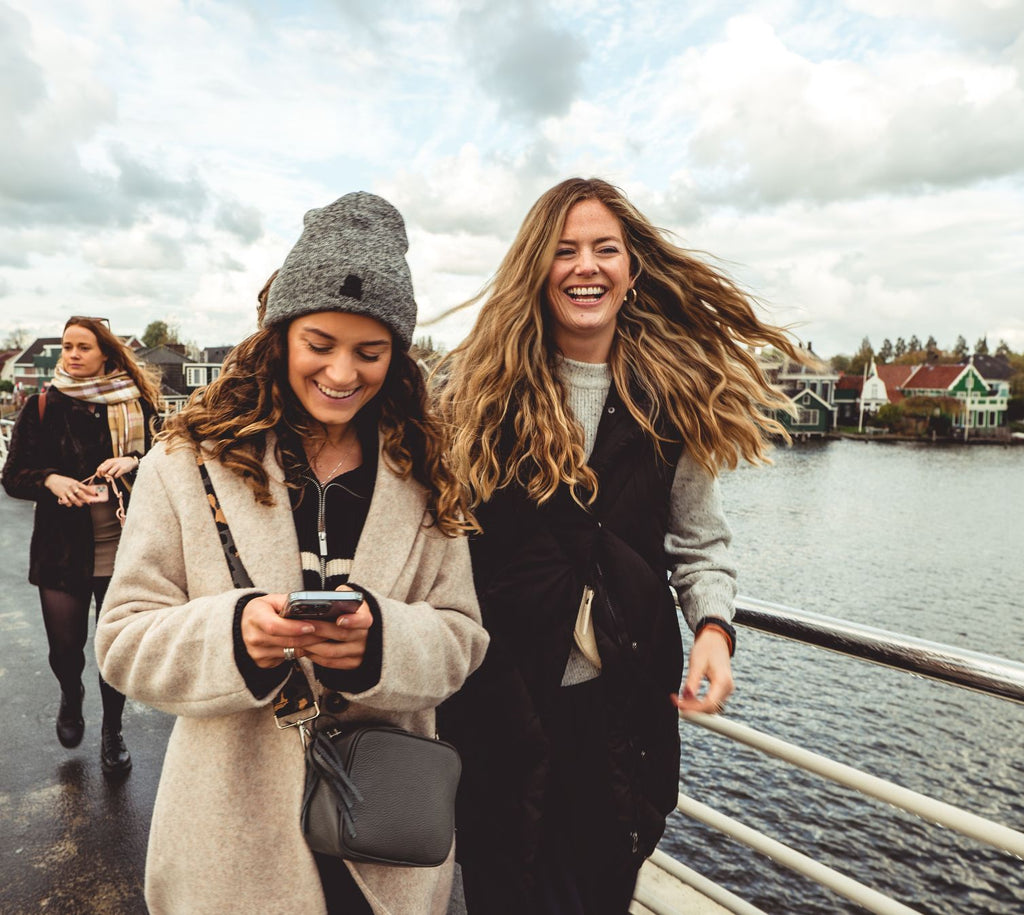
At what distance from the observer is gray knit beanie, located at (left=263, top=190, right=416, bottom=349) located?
56.0 inches

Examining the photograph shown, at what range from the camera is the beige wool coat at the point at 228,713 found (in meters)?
1.34

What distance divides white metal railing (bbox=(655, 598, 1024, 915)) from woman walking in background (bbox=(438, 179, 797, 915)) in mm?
214

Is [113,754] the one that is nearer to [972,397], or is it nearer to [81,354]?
[81,354]

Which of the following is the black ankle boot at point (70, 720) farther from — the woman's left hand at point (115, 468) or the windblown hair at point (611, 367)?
the windblown hair at point (611, 367)

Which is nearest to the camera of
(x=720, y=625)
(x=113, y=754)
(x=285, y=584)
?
(x=285, y=584)

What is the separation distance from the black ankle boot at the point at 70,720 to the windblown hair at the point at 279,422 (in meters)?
2.44

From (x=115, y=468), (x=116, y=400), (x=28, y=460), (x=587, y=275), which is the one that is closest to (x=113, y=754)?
(x=115, y=468)

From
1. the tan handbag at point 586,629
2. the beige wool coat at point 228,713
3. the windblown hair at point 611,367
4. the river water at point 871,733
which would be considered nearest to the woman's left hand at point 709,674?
the tan handbag at point 586,629

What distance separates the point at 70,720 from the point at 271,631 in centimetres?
278

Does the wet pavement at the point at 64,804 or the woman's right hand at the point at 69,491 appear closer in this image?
the wet pavement at the point at 64,804

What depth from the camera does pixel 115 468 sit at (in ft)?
10.8

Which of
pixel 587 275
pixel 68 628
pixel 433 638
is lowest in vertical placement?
pixel 68 628

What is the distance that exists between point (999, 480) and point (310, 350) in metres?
49.4

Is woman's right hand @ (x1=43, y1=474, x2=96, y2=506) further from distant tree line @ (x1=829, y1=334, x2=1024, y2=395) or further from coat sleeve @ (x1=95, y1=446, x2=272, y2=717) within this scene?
distant tree line @ (x1=829, y1=334, x2=1024, y2=395)
